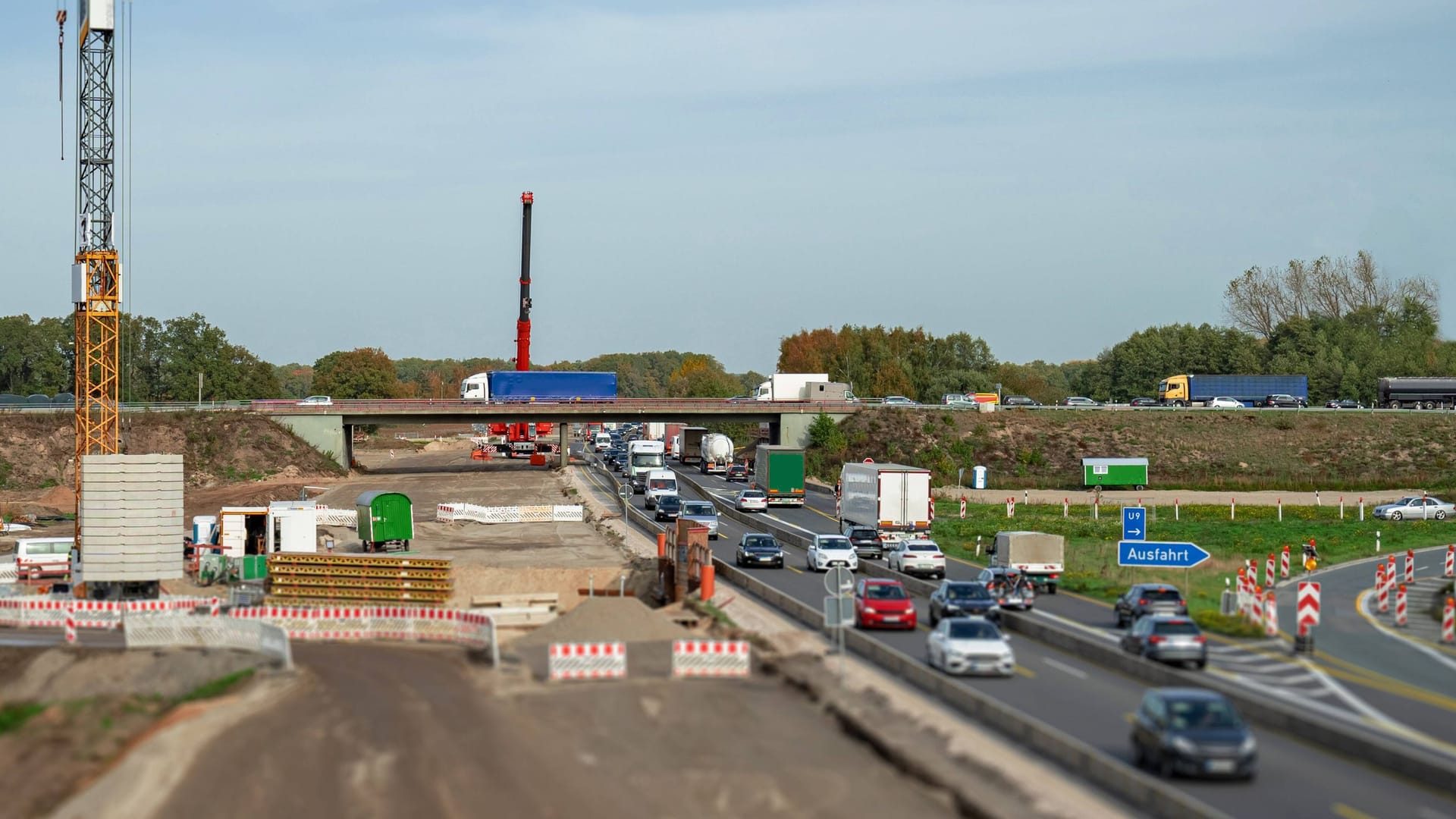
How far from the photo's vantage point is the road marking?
100 feet

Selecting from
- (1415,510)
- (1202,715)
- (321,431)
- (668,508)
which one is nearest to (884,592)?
(1202,715)

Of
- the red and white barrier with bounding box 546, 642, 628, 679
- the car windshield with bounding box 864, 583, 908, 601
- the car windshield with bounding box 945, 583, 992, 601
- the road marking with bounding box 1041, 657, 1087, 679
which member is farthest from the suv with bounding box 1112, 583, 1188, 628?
the red and white barrier with bounding box 546, 642, 628, 679

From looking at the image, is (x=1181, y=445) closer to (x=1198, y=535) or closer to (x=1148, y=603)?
(x=1198, y=535)

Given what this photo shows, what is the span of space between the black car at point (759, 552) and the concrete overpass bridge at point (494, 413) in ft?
167

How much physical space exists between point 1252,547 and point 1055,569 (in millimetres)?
20187

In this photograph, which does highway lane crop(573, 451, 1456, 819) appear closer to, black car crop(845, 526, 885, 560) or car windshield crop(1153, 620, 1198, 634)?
car windshield crop(1153, 620, 1198, 634)

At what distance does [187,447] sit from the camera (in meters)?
106

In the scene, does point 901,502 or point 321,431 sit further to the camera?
point 321,431

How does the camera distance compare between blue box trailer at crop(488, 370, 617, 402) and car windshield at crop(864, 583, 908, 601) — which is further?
blue box trailer at crop(488, 370, 617, 402)

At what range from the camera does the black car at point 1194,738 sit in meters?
→ 20.5

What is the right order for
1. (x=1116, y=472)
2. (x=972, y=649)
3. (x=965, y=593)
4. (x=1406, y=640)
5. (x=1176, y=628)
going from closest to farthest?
(x=972, y=649) → (x=1176, y=628) → (x=1406, y=640) → (x=965, y=593) → (x=1116, y=472)

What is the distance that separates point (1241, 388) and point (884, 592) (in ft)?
343

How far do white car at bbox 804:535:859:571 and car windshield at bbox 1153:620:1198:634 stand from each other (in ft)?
69.6

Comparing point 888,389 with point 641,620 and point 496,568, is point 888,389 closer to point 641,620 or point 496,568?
point 496,568
